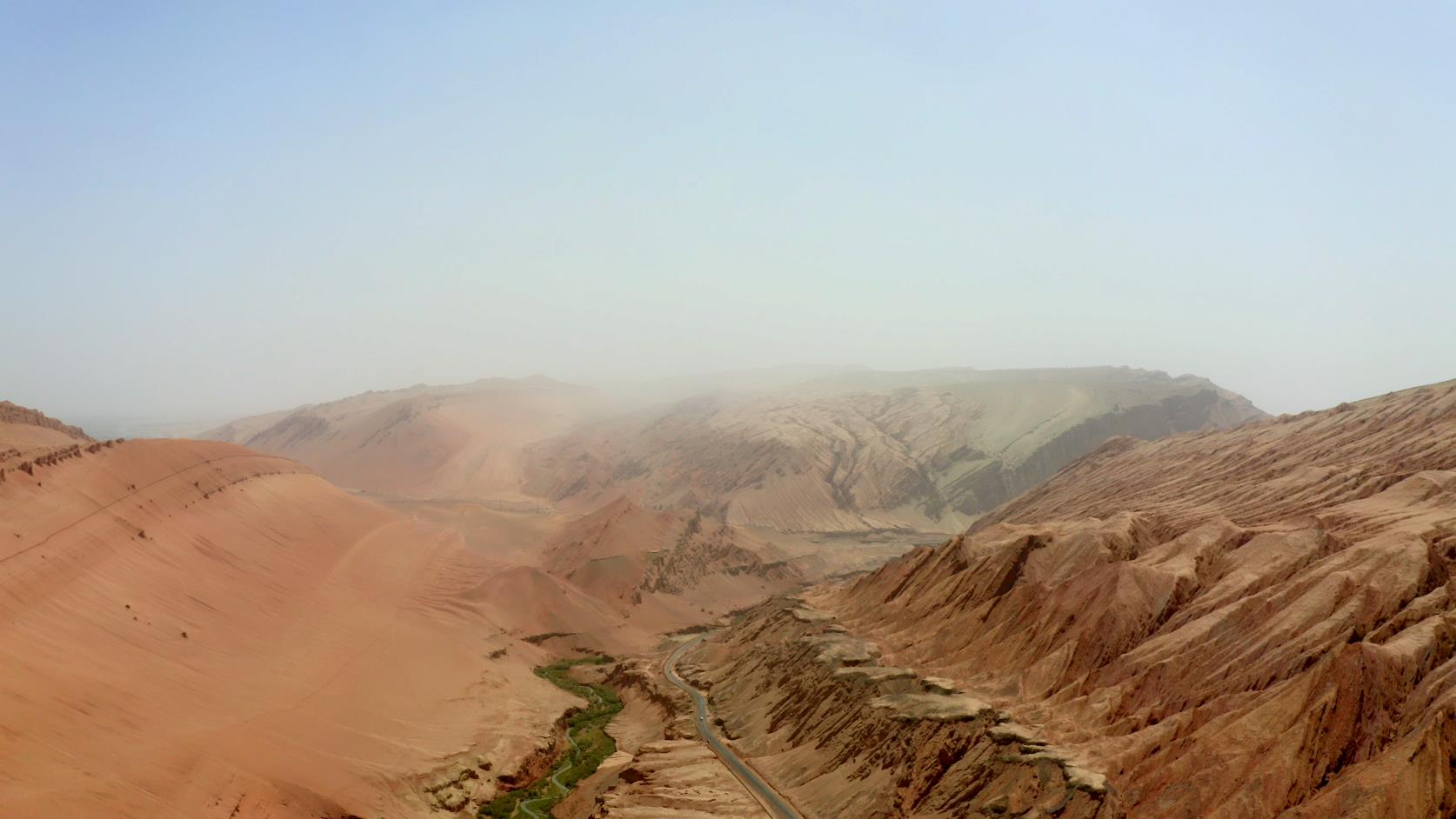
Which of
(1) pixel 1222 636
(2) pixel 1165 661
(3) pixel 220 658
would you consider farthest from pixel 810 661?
(3) pixel 220 658

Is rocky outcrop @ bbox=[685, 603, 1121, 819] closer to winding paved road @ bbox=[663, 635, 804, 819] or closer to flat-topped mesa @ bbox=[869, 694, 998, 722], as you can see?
flat-topped mesa @ bbox=[869, 694, 998, 722]

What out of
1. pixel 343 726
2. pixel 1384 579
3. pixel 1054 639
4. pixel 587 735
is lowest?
pixel 587 735

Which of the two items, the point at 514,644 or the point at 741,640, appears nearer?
the point at 741,640

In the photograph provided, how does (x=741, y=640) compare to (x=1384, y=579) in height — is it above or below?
below

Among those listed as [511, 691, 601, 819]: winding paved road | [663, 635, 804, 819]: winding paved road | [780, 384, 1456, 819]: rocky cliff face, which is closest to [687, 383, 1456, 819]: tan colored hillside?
[780, 384, 1456, 819]: rocky cliff face

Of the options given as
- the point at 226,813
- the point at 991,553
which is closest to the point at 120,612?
the point at 226,813

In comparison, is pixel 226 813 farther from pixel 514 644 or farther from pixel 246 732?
pixel 514 644

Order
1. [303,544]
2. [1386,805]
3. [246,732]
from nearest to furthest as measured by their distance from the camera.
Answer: [1386,805] < [246,732] < [303,544]
